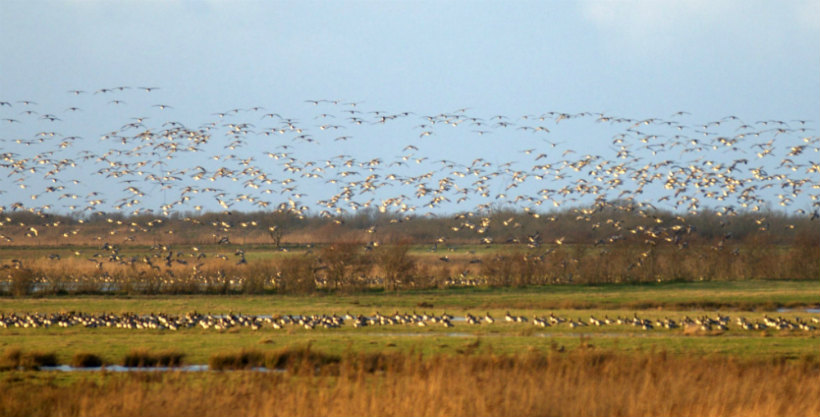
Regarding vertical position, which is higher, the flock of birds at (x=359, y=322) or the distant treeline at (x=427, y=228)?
the distant treeline at (x=427, y=228)

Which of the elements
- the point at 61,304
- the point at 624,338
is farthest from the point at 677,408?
the point at 61,304

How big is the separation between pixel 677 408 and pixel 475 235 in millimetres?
90698

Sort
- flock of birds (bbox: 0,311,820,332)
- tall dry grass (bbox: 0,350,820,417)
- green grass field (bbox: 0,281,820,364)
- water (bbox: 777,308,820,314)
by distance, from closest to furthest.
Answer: tall dry grass (bbox: 0,350,820,417)
green grass field (bbox: 0,281,820,364)
flock of birds (bbox: 0,311,820,332)
water (bbox: 777,308,820,314)

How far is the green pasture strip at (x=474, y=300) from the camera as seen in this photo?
49312 millimetres

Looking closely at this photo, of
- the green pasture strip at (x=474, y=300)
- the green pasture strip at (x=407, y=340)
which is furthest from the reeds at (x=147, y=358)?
the green pasture strip at (x=474, y=300)

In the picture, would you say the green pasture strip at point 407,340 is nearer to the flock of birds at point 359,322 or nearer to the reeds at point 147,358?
the reeds at point 147,358

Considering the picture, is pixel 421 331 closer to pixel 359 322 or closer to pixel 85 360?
pixel 359 322

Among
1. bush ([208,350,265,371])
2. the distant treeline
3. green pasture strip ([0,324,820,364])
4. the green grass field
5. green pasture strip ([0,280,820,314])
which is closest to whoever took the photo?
bush ([208,350,265,371])

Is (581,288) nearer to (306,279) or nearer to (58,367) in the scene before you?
(306,279)

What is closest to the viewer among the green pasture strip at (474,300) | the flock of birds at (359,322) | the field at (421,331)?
the field at (421,331)

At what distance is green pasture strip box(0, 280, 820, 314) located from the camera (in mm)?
49312

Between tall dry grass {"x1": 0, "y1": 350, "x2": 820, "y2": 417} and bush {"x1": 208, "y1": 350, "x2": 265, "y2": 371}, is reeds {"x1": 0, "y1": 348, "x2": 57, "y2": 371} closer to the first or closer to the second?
bush {"x1": 208, "y1": 350, "x2": 265, "y2": 371}

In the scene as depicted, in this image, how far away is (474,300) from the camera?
53625mm

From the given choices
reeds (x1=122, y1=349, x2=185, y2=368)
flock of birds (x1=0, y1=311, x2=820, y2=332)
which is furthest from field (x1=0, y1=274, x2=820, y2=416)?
flock of birds (x1=0, y1=311, x2=820, y2=332)
